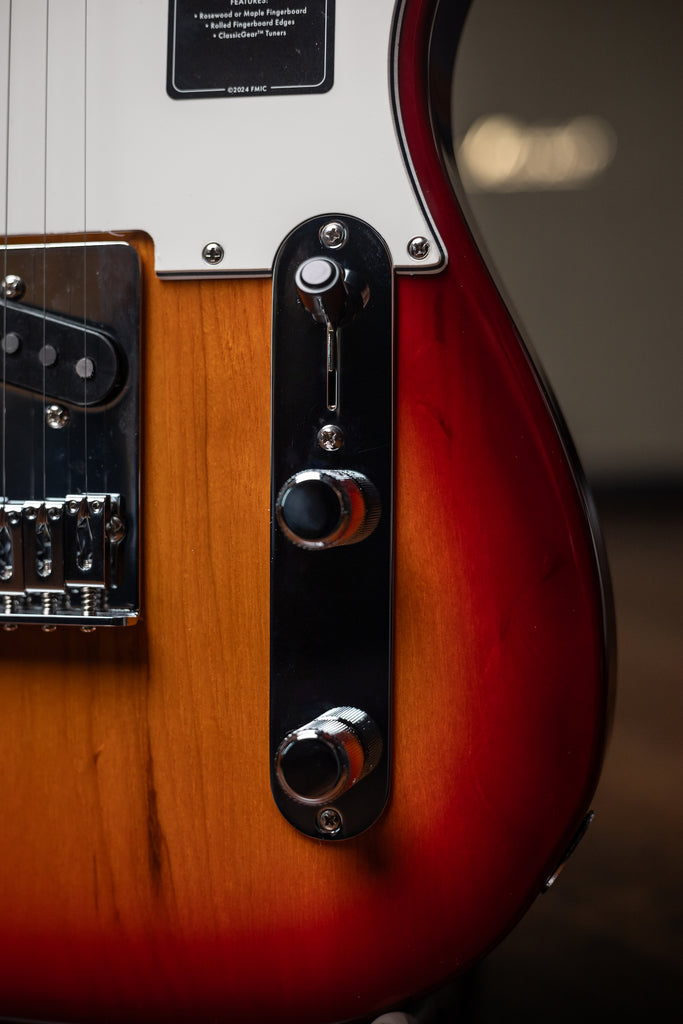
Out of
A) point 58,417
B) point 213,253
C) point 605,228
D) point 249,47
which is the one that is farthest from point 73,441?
point 605,228

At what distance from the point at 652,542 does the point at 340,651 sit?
206 centimetres

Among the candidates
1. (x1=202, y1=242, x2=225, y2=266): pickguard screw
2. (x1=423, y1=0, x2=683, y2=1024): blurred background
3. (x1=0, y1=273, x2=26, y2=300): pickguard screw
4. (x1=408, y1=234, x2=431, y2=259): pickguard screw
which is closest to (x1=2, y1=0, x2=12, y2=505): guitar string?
(x1=0, y1=273, x2=26, y2=300): pickguard screw

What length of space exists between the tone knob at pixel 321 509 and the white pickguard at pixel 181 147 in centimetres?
12

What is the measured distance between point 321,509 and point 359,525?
0.09ft

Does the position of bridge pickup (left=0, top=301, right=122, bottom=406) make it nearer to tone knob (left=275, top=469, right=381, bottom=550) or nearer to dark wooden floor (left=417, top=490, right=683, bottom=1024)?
tone knob (left=275, top=469, right=381, bottom=550)

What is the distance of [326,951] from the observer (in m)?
0.45

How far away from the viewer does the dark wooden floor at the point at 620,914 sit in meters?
0.75

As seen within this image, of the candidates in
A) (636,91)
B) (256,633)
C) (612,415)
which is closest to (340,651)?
(256,633)

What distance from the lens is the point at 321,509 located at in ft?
1.35

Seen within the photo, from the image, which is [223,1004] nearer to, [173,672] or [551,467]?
[173,672]

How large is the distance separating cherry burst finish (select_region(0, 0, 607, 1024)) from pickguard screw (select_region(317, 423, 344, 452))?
0.03 meters

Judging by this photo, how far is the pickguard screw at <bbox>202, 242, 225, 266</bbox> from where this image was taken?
455mm

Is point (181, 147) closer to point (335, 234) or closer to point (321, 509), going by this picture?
point (335, 234)

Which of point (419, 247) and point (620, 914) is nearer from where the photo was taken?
point (419, 247)
